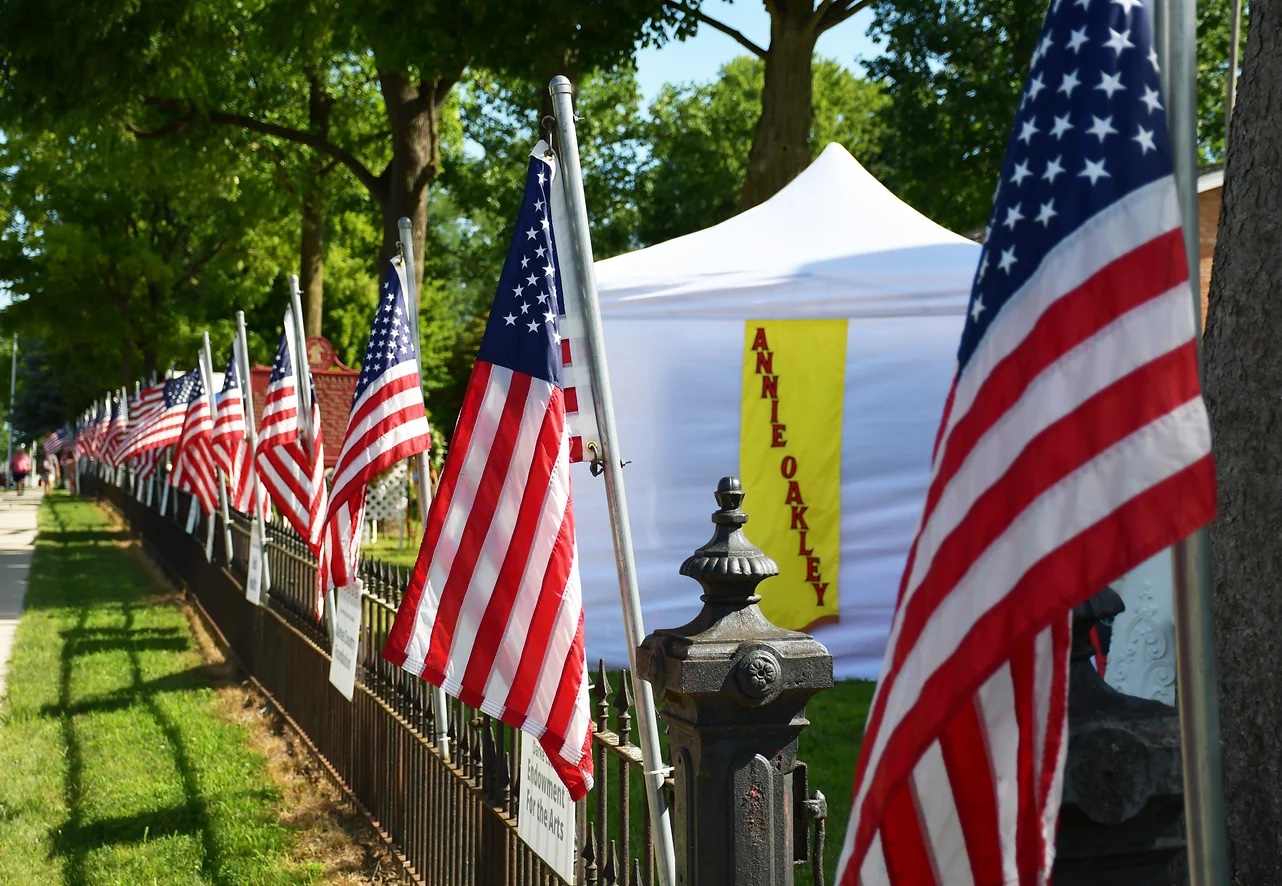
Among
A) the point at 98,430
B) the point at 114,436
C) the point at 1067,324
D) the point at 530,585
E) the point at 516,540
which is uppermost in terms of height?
the point at 98,430

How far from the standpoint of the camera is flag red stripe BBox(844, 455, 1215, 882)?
2.04 metres

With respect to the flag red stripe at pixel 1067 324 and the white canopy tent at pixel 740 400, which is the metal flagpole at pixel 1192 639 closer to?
the flag red stripe at pixel 1067 324

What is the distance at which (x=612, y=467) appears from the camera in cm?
402

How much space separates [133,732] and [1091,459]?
888cm

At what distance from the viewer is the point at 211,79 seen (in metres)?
20.9

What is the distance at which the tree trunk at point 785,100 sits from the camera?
47.1ft

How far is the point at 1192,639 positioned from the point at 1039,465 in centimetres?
34

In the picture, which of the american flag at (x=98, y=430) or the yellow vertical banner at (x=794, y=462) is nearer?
the yellow vertical banner at (x=794, y=462)

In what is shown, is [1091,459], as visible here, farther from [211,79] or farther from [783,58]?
[211,79]

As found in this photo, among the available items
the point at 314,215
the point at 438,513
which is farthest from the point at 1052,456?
the point at 314,215

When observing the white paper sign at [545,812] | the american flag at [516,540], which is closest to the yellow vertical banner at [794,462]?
the white paper sign at [545,812]

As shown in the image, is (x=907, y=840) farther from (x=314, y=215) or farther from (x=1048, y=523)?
(x=314, y=215)

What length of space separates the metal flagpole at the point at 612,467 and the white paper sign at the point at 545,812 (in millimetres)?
272

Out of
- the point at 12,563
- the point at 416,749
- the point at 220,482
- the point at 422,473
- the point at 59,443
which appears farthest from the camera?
the point at 59,443
